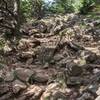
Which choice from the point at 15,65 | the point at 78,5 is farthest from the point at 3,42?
the point at 78,5

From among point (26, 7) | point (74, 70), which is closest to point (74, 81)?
point (74, 70)

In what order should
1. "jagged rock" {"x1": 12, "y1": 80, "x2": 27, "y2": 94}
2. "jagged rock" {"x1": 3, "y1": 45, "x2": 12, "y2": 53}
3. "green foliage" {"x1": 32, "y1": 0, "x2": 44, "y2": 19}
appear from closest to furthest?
"jagged rock" {"x1": 12, "y1": 80, "x2": 27, "y2": 94}, "jagged rock" {"x1": 3, "y1": 45, "x2": 12, "y2": 53}, "green foliage" {"x1": 32, "y1": 0, "x2": 44, "y2": 19}

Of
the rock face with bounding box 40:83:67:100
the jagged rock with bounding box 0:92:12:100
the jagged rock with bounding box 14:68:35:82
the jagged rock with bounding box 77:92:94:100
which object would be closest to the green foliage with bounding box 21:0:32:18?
the jagged rock with bounding box 14:68:35:82

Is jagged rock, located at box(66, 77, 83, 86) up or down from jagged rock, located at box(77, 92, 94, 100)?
up

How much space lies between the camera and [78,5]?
2798 cm

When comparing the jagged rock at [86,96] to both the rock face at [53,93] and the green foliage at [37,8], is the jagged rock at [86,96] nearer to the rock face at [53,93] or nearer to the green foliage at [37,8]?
the rock face at [53,93]

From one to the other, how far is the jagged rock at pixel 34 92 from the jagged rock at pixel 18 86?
0.69ft

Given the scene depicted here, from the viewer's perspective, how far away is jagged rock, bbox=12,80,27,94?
9.96 metres

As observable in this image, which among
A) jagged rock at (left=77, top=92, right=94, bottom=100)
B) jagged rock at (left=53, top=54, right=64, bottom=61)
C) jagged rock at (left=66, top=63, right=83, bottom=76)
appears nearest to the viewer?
jagged rock at (left=77, top=92, right=94, bottom=100)

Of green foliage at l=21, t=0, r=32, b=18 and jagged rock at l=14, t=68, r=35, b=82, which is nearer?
jagged rock at l=14, t=68, r=35, b=82

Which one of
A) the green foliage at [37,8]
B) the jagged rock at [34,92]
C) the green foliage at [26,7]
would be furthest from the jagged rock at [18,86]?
the green foliage at [37,8]

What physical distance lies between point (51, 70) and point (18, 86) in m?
1.98

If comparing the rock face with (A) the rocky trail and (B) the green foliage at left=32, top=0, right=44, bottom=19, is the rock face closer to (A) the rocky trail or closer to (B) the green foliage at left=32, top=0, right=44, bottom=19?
(A) the rocky trail

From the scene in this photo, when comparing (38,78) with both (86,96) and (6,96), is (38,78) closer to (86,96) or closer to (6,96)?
(6,96)
